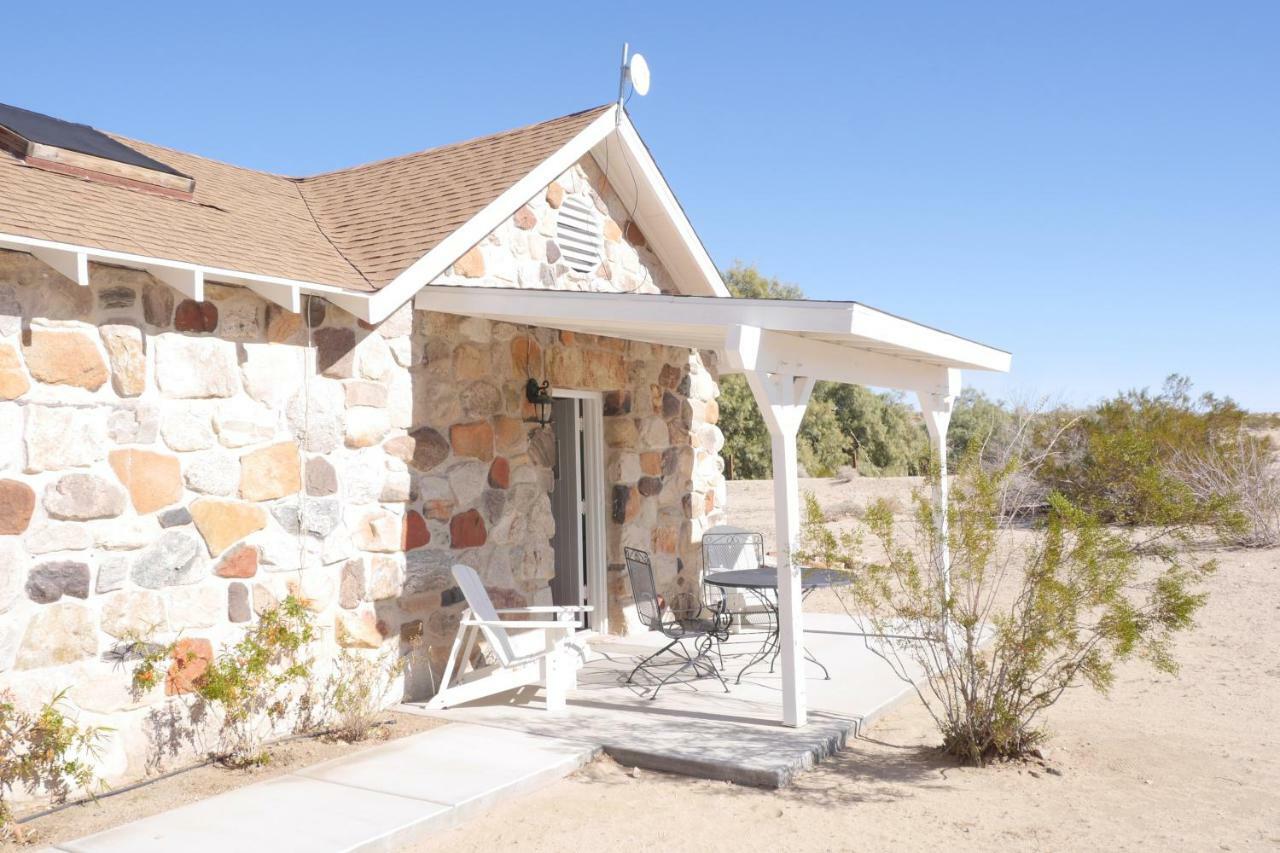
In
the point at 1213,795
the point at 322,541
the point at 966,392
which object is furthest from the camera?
the point at 966,392

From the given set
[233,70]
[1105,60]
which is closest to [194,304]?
[233,70]

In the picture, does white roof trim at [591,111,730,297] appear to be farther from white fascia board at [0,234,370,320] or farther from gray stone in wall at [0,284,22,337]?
gray stone in wall at [0,284,22,337]

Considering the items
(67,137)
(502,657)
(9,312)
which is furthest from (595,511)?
(9,312)

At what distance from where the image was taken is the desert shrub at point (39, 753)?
437 centimetres

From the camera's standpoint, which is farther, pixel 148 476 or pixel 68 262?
pixel 148 476

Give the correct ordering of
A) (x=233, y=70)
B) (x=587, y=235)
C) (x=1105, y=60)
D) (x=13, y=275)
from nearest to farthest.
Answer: (x=13, y=275), (x=587, y=235), (x=1105, y=60), (x=233, y=70)

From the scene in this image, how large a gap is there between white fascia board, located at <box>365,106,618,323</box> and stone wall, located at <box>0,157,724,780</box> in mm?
243

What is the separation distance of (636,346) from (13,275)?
5.28m

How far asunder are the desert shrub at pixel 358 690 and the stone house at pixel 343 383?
14 centimetres

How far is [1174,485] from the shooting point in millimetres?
4992

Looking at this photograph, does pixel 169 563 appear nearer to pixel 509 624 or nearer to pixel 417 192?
pixel 509 624

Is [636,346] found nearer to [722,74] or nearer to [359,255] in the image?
[359,255]

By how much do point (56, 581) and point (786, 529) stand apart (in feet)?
12.7

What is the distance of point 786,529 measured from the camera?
18.6 feet
